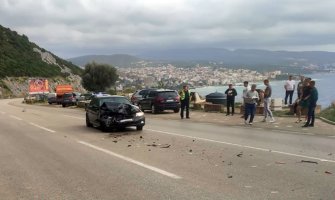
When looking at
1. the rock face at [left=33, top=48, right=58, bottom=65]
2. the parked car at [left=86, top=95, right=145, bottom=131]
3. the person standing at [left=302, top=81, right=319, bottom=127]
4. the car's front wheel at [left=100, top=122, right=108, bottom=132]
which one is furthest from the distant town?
the rock face at [left=33, top=48, right=58, bottom=65]

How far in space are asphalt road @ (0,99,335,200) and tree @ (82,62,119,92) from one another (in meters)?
76.2

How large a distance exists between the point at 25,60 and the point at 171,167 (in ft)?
408

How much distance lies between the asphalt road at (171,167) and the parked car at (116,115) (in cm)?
230

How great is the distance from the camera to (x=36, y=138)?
16.9 meters

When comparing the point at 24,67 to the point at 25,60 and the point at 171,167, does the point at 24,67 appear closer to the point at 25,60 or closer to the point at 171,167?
the point at 25,60

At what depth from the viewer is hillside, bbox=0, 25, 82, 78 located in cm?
11804

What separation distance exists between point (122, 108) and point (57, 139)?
3.51 m

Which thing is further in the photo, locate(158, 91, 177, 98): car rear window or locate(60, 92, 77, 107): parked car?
locate(60, 92, 77, 107): parked car

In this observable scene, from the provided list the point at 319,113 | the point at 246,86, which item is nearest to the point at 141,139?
the point at 246,86

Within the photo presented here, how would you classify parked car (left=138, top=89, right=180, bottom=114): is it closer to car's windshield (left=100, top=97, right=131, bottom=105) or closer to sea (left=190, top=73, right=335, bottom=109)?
sea (left=190, top=73, right=335, bottom=109)

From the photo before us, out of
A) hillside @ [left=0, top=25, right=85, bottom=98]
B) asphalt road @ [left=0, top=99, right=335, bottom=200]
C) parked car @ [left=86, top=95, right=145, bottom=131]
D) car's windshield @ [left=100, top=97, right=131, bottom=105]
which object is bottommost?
asphalt road @ [left=0, top=99, right=335, bottom=200]

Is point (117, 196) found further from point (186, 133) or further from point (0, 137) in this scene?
point (0, 137)

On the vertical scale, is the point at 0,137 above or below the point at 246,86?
below

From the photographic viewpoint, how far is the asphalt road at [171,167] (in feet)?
25.1
